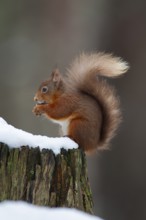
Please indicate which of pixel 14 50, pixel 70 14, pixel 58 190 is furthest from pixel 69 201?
pixel 14 50

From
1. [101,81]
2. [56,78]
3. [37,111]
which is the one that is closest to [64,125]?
[37,111]

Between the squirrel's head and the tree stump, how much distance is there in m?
0.61

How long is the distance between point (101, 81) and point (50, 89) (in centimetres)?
26

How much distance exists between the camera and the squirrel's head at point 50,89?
12.9 feet

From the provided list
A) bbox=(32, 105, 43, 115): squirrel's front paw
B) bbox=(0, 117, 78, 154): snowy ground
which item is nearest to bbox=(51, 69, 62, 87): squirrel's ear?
bbox=(32, 105, 43, 115): squirrel's front paw

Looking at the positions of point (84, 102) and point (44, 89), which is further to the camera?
point (44, 89)

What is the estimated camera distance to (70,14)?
32.4 feet

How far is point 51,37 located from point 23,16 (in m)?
1.17

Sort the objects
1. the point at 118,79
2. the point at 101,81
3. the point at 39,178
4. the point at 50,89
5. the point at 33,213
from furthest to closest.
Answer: the point at 118,79 < the point at 101,81 < the point at 50,89 < the point at 39,178 < the point at 33,213

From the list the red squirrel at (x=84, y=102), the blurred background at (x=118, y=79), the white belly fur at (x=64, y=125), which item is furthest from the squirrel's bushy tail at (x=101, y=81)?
the blurred background at (x=118, y=79)

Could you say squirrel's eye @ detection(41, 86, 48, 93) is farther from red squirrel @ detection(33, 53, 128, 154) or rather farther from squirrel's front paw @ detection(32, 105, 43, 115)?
squirrel's front paw @ detection(32, 105, 43, 115)

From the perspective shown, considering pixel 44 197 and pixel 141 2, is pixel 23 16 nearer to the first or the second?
pixel 141 2

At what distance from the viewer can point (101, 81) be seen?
411 cm

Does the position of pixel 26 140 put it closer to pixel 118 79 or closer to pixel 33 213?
pixel 33 213
